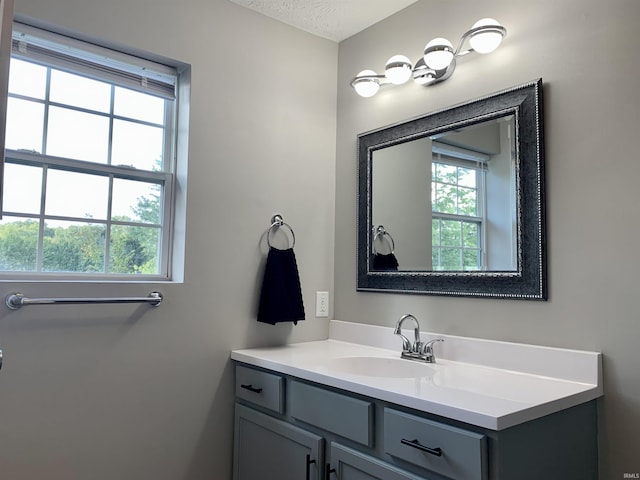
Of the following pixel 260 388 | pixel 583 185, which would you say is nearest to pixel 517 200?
pixel 583 185

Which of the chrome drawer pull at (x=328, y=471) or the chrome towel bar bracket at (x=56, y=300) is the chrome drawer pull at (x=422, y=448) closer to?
the chrome drawer pull at (x=328, y=471)

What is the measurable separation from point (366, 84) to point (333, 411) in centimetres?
140

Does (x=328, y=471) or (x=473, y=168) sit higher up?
(x=473, y=168)

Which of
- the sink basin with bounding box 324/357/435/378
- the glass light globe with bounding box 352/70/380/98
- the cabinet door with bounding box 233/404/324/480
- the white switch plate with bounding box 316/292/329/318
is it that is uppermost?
the glass light globe with bounding box 352/70/380/98

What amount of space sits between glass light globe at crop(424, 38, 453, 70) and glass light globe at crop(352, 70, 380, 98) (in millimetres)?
342

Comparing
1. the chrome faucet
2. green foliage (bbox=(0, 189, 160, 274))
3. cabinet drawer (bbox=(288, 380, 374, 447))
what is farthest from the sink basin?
green foliage (bbox=(0, 189, 160, 274))

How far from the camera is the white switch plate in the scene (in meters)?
2.40

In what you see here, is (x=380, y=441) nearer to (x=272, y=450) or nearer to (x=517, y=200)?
(x=272, y=450)

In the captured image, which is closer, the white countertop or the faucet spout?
the white countertop

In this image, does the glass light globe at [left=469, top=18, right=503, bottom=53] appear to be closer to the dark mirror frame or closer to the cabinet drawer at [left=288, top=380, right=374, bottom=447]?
the dark mirror frame

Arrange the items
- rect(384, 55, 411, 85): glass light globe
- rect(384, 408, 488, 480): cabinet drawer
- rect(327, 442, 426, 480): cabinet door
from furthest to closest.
Answer: rect(384, 55, 411, 85): glass light globe
rect(327, 442, 426, 480): cabinet door
rect(384, 408, 488, 480): cabinet drawer

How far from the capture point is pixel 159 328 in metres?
1.90

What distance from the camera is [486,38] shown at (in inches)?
69.1

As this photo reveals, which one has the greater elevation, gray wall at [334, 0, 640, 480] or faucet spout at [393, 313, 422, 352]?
gray wall at [334, 0, 640, 480]
